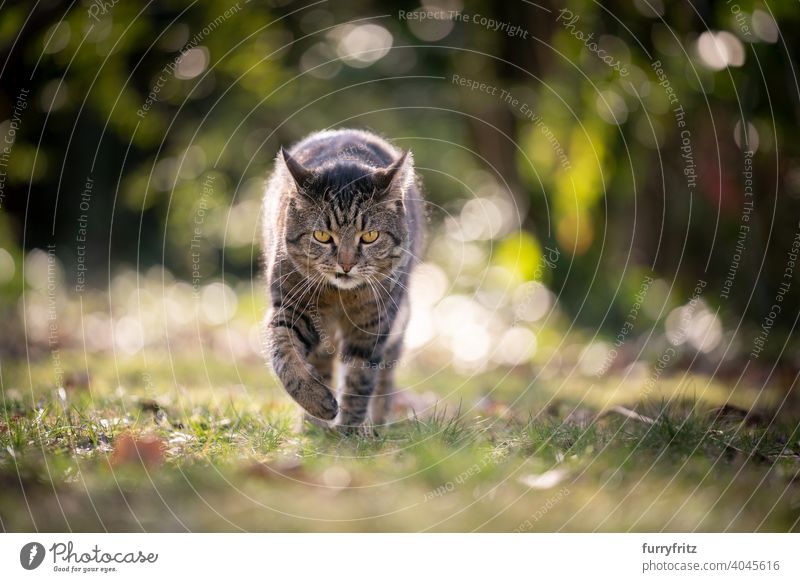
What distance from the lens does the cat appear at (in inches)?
201

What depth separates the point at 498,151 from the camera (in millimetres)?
11883

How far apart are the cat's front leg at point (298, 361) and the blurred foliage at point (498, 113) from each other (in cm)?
328

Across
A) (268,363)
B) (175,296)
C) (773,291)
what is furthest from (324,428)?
(175,296)

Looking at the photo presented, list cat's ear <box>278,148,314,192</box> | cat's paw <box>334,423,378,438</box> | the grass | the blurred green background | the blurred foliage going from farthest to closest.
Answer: the blurred green background, the blurred foliage, cat's ear <box>278,148,314,192</box>, cat's paw <box>334,423,378,438</box>, the grass

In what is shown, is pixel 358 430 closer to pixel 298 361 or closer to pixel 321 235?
pixel 298 361

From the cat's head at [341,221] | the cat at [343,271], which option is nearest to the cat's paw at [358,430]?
the cat at [343,271]

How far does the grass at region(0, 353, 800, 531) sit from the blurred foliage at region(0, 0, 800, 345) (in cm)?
311

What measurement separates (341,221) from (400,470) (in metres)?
2.04

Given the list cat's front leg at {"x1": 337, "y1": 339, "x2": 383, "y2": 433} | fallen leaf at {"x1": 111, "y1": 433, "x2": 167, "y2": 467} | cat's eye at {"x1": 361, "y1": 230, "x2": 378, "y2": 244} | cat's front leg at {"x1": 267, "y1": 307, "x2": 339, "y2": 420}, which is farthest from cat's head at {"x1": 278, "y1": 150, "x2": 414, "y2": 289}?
fallen leaf at {"x1": 111, "y1": 433, "x2": 167, "y2": 467}

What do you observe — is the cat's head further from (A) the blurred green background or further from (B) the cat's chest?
(A) the blurred green background

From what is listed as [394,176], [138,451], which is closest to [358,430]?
[138,451]

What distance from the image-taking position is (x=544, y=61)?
31.6ft
